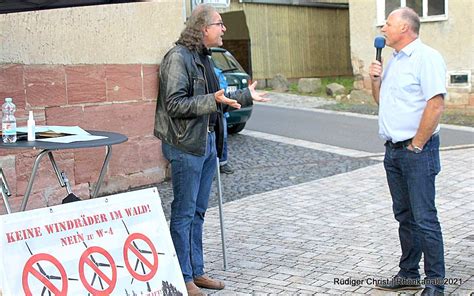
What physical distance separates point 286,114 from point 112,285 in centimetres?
1315

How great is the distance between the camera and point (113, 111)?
8484 mm

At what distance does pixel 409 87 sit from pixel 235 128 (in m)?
9.14

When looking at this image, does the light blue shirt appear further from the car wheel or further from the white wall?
the car wheel

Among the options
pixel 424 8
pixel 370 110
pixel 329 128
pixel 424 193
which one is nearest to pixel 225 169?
pixel 329 128

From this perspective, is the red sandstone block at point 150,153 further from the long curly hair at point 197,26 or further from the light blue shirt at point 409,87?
the light blue shirt at point 409,87

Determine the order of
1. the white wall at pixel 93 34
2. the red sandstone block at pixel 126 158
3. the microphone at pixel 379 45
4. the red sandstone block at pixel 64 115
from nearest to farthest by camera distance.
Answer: the microphone at pixel 379 45, the white wall at pixel 93 34, the red sandstone block at pixel 64 115, the red sandstone block at pixel 126 158

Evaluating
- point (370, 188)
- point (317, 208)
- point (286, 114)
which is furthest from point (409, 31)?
point (286, 114)

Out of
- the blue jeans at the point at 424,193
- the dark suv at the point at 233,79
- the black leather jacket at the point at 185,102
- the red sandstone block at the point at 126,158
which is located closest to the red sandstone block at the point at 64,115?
the red sandstone block at the point at 126,158

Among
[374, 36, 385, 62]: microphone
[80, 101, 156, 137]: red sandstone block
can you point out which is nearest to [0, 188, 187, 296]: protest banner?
[374, 36, 385, 62]: microphone

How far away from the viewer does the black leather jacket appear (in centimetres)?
458

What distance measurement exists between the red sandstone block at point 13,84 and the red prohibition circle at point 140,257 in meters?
3.68

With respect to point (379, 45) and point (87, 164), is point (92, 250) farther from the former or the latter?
point (87, 164)

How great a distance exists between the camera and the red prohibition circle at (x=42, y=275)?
3457 mm

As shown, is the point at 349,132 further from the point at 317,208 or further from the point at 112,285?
the point at 112,285
